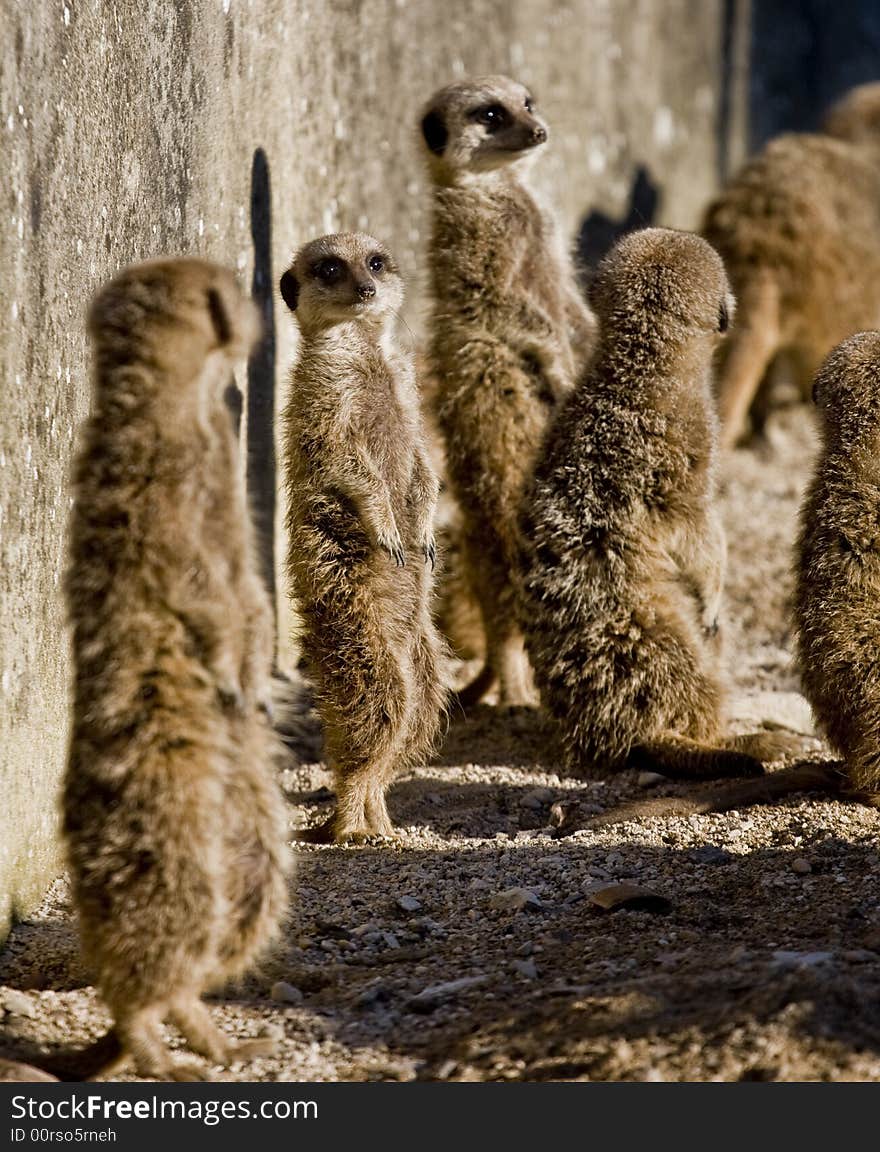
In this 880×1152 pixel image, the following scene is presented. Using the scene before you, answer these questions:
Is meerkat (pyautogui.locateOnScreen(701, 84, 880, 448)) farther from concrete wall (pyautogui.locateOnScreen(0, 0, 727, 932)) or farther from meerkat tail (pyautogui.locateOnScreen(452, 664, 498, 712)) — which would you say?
meerkat tail (pyautogui.locateOnScreen(452, 664, 498, 712))

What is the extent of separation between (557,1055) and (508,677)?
2568 mm

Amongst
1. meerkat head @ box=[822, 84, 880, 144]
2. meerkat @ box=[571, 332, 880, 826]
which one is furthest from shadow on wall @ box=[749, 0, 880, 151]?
meerkat @ box=[571, 332, 880, 826]

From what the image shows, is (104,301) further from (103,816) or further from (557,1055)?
(557,1055)

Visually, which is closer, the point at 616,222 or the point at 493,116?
the point at 493,116

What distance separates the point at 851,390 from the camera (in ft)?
13.9

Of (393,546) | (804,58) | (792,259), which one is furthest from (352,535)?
(804,58)

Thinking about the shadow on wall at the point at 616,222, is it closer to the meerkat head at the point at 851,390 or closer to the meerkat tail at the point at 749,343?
the meerkat tail at the point at 749,343

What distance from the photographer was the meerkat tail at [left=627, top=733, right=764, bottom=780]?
4453 millimetres

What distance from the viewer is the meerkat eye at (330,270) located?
13.6 ft

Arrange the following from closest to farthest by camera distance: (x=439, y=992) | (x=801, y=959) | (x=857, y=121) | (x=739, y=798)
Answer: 1. (x=801, y=959)
2. (x=439, y=992)
3. (x=739, y=798)
4. (x=857, y=121)

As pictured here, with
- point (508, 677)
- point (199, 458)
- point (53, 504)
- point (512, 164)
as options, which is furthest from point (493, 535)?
point (199, 458)

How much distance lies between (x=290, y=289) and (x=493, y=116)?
5.12ft

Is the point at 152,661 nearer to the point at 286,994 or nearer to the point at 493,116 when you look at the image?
the point at 286,994

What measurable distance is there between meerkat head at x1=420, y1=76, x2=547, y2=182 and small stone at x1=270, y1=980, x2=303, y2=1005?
122 inches
